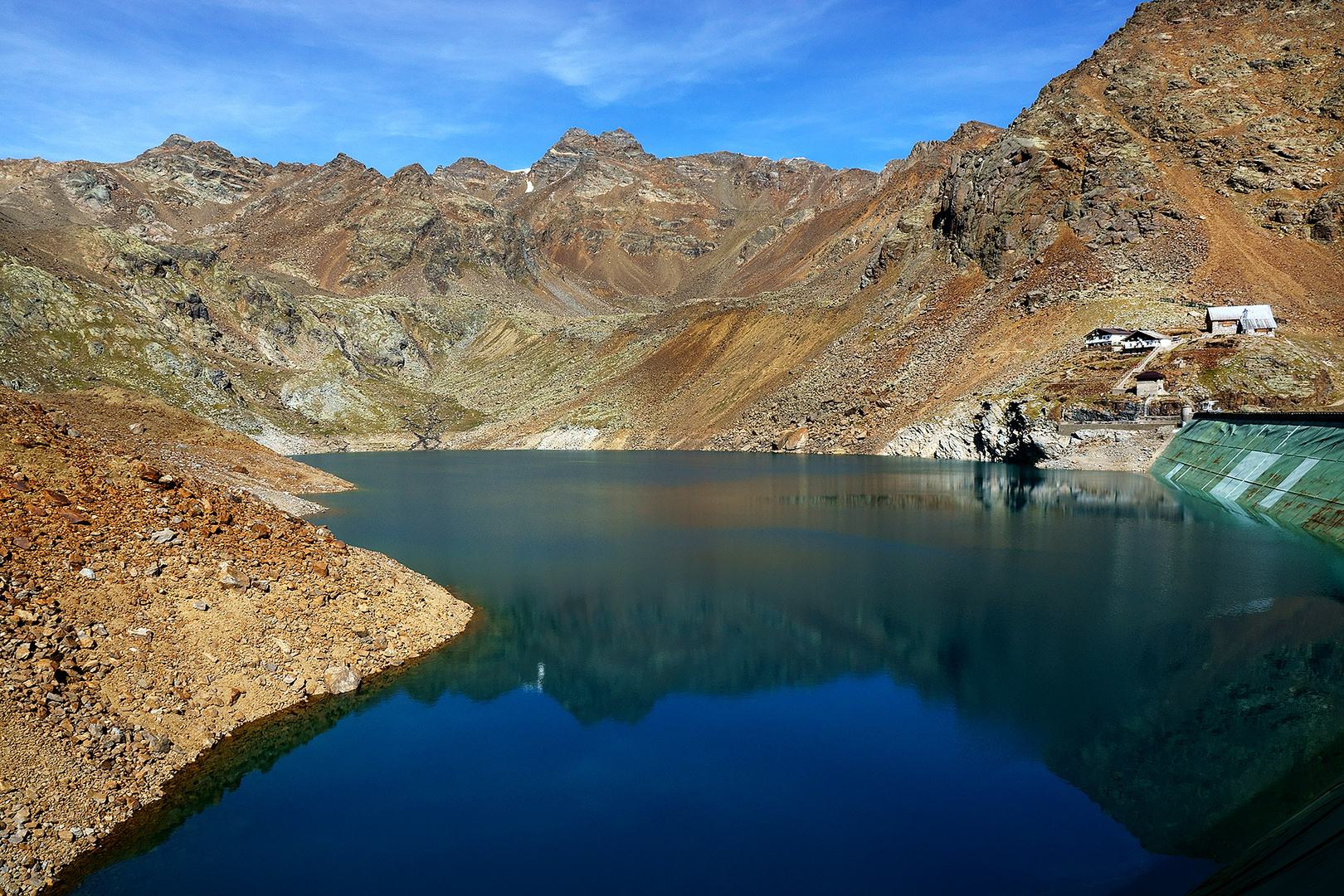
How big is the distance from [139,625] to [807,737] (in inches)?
498

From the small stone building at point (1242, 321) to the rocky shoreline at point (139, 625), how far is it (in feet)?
226

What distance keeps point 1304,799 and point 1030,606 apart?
1060cm

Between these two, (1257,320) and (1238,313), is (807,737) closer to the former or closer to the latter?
(1257,320)

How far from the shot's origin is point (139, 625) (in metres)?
14.4

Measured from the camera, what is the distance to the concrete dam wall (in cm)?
3422

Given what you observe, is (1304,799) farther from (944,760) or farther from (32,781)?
(32,781)

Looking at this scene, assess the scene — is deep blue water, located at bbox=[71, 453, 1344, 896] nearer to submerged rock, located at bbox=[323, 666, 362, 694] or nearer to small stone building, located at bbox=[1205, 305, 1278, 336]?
submerged rock, located at bbox=[323, 666, 362, 694]

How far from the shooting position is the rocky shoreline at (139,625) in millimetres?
10867

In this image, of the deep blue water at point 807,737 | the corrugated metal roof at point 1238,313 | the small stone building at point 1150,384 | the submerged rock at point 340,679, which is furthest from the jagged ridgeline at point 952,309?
the submerged rock at point 340,679

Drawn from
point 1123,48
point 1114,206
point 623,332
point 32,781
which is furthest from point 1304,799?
point 623,332

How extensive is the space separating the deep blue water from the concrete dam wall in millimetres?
6918

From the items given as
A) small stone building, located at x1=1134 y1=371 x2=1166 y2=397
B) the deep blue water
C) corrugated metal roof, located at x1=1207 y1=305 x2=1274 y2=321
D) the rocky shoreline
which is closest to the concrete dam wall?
small stone building, located at x1=1134 y1=371 x2=1166 y2=397

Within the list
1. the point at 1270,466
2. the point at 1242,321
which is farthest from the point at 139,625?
the point at 1242,321

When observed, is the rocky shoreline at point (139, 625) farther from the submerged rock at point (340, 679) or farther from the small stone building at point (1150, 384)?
the small stone building at point (1150, 384)
